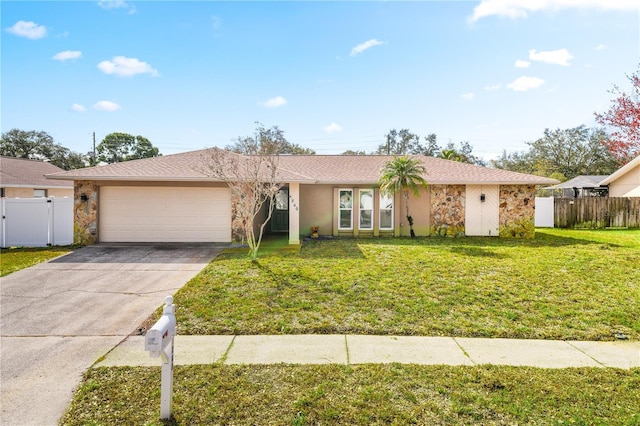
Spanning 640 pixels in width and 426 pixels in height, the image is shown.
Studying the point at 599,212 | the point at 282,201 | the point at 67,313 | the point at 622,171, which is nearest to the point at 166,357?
the point at 67,313

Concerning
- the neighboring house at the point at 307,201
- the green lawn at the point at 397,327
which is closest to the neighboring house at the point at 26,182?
the neighboring house at the point at 307,201

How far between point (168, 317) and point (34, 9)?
9982mm

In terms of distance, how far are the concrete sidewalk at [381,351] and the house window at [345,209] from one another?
10.1 m

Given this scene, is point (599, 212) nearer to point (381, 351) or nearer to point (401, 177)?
point (401, 177)

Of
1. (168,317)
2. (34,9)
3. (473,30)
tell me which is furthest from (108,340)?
(473,30)

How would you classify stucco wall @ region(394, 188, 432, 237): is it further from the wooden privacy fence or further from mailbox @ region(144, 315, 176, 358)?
mailbox @ region(144, 315, 176, 358)

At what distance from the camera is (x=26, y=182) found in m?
18.5

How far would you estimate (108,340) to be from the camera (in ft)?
15.5

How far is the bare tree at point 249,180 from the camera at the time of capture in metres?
10.2

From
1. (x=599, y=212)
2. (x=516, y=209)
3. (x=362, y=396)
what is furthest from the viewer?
(x=599, y=212)

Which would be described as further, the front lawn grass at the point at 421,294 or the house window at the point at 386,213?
the house window at the point at 386,213

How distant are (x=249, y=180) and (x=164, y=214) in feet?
14.0

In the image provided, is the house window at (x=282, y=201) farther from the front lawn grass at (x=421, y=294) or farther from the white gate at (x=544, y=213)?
the white gate at (x=544, y=213)

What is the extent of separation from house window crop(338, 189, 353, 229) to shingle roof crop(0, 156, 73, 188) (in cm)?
1524
